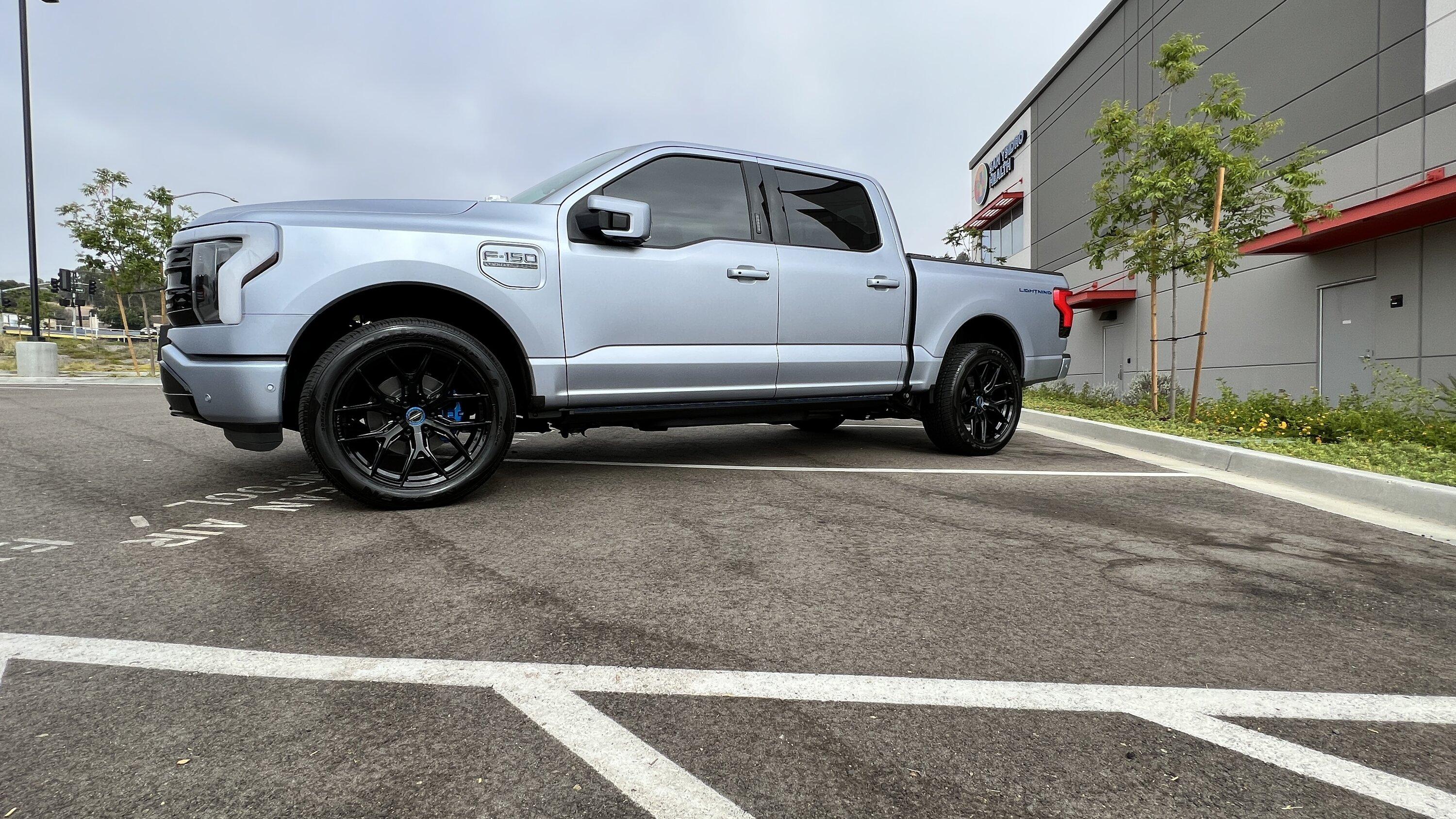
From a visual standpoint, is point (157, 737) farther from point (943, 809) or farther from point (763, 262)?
point (763, 262)

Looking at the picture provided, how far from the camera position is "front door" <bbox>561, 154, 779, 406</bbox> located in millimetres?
4375

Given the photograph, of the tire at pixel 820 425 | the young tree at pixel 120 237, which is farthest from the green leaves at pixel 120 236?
the tire at pixel 820 425

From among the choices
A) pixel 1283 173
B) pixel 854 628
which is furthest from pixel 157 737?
pixel 1283 173

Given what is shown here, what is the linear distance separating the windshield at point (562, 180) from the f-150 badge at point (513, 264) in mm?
408

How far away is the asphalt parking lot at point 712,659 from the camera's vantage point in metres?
1.56

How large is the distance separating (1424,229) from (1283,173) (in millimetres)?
4934

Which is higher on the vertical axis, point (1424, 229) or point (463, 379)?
point (1424, 229)

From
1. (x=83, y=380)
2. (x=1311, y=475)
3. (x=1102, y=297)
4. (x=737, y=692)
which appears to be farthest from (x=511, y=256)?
(x=83, y=380)

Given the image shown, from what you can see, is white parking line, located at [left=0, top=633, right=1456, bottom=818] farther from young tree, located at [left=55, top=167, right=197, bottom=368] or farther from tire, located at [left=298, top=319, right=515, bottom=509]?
young tree, located at [left=55, top=167, right=197, bottom=368]

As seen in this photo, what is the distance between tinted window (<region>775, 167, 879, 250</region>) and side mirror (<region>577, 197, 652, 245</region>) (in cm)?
129

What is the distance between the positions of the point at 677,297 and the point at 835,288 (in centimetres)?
129

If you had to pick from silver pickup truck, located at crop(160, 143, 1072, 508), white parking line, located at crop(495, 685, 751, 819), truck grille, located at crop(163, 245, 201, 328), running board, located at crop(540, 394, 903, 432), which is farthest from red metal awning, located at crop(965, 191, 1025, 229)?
white parking line, located at crop(495, 685, 751, 819)

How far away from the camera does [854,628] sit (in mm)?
2439

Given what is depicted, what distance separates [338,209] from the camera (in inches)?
157
